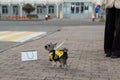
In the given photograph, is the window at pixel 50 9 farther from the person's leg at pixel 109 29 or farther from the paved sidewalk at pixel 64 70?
the paved sidewalk at pixel 64 70

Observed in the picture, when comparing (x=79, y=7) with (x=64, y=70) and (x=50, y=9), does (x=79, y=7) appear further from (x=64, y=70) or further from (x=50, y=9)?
(x=64, y=70)

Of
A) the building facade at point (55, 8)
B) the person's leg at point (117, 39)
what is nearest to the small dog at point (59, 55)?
the person's leg at point (117, 39)

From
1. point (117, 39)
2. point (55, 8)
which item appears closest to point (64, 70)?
point (117, 39)

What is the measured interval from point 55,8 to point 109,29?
5651 centimetres

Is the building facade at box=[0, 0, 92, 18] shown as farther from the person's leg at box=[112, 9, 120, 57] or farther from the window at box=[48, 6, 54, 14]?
the person's leg at box=[112, 9, 120, 57]

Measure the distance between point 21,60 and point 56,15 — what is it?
5685 centimetres

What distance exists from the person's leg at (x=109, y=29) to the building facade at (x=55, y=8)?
54.4 meters

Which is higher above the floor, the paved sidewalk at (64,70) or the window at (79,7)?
the window at (79,7)

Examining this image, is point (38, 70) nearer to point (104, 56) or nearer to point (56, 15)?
point (104, 56)

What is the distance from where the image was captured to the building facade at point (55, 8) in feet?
212

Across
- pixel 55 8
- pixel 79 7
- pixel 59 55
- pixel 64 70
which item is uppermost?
pixel 79 7

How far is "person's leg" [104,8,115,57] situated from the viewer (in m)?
9.82

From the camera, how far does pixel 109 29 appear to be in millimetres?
9945

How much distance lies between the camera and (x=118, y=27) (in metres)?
9.59
